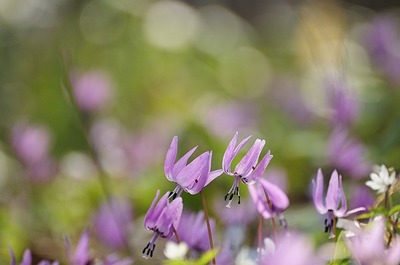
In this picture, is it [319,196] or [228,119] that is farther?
[228,119]

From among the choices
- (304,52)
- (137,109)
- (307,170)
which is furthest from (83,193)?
(304,52)

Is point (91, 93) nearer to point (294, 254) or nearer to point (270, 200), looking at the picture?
point (270, 200)

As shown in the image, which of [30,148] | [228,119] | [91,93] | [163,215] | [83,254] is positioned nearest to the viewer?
[163,215]

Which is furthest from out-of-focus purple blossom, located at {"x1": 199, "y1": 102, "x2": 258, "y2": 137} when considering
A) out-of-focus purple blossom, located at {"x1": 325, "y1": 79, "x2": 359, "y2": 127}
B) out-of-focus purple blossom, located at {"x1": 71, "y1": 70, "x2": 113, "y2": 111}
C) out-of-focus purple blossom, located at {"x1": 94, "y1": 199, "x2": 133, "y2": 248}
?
out-of-focus purple blossom, located at {"x1": 94, "y1": 199, "x2": 133, "y2": 248}

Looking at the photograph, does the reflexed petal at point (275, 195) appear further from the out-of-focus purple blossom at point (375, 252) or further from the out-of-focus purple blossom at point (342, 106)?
the out-of-focus purple blossom at point (342, 106)

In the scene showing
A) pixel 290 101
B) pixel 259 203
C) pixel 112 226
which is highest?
pixel 259 203

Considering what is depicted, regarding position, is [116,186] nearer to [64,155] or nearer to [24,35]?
[64,155]

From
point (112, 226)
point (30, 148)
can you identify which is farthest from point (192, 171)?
point (30, 148)
